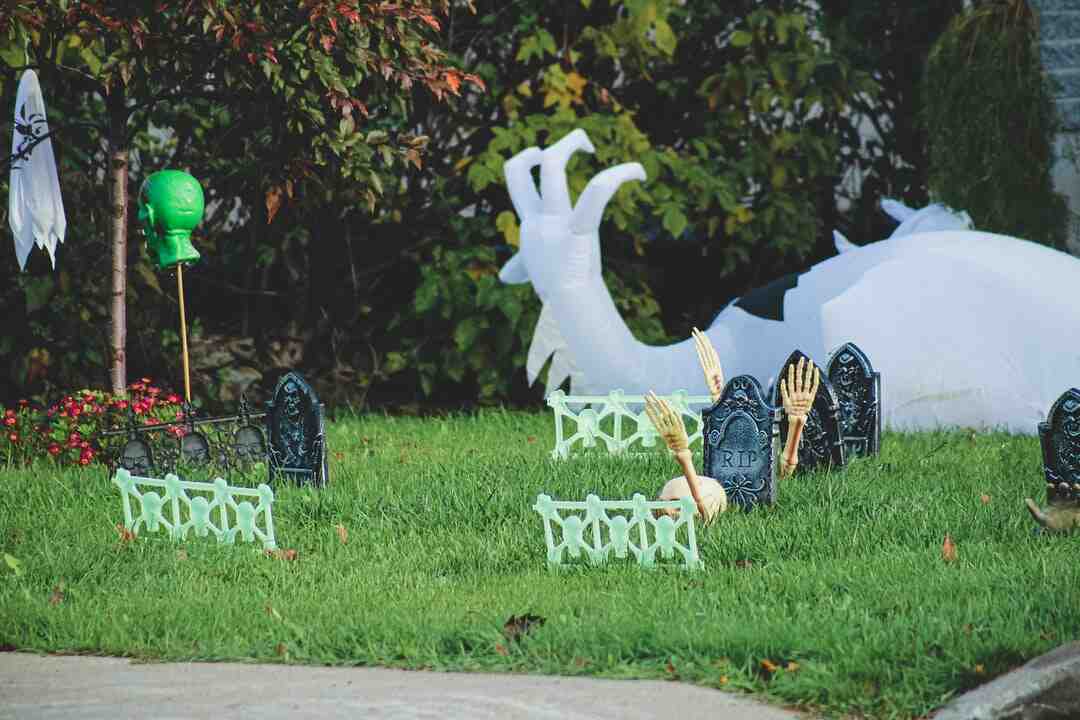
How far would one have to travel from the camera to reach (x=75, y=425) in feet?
30.9

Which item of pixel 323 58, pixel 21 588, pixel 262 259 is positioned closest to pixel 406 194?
pixel 262 259

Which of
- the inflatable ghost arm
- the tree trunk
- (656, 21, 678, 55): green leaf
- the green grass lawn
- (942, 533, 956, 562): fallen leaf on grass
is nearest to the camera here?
the green grass lawn

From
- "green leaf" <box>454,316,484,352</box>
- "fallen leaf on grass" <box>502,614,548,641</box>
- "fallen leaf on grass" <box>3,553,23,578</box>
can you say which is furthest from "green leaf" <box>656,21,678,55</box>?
"fallen leaf on grass" <box>502,614,548,641</box>

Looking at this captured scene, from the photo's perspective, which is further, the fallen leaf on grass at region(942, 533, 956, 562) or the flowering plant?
the flowering plant

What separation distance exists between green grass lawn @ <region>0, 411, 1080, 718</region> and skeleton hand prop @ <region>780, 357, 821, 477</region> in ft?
0.47

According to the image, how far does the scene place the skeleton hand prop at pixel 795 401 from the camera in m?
7.91

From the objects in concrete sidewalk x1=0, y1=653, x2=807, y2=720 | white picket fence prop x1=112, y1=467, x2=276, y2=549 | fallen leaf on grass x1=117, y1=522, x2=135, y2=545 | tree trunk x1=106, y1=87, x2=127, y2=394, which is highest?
tree trunk x1=106, y1=87, x2=127, y2=394

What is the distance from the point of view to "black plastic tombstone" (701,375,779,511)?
7.37 m

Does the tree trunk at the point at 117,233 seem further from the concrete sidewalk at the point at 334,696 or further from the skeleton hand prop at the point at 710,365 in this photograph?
the concrete sidewalk at the point at 334,696

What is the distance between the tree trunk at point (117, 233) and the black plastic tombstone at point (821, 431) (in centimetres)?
401

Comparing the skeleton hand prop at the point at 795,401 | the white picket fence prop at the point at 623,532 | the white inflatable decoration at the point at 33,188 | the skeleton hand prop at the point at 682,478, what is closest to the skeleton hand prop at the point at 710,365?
the skeleton hand prop at the point at 795,401

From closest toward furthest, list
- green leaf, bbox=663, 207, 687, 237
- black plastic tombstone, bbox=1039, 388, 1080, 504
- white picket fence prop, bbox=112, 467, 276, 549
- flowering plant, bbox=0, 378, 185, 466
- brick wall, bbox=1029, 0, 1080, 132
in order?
black plastic tombstone, bbox=1039, 388, 1080, 504 < white picket fence prop, bbox=112, 467, 276, 549 < flowering plant, bbox=0, 378, 185, 466 < green leaf, bbox=663, 207, 687, 237 < brick wall, bbox=1029, 0, 1080, 132

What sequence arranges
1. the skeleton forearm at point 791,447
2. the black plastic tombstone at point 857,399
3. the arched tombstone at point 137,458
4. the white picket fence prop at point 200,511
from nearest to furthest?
the white picket fence prop at point 200,511 < the skeleton forearm at point 791,447 < the arched tombstone at point 137,458 < the black plastic tombstone at point 857,399

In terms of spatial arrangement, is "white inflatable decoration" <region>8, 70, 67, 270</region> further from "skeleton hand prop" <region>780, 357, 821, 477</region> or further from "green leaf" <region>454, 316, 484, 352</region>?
"skeleton hand prop" <region>780, 357, 821, 477</region>
